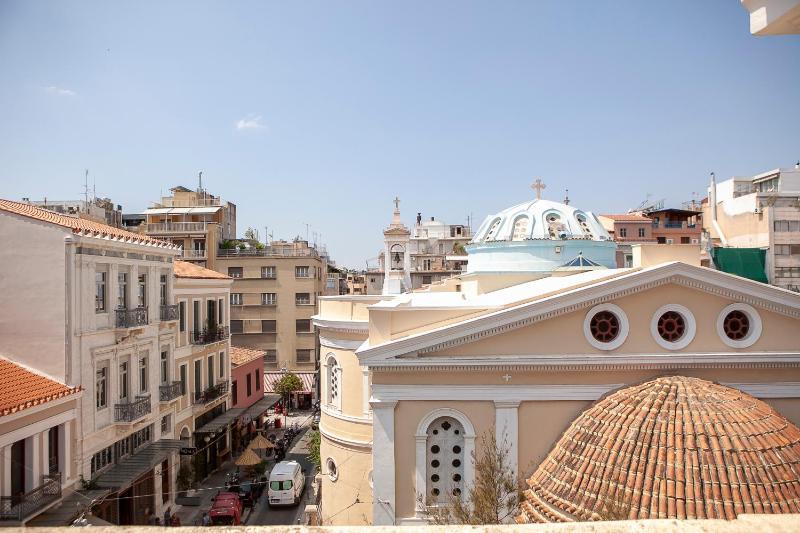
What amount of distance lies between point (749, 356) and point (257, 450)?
2372cm

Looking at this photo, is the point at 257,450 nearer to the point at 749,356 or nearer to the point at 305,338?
the point at 305,338

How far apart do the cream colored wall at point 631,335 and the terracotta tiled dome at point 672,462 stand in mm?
1273

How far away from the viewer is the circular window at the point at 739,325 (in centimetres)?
1307

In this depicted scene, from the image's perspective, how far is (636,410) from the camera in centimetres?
1146

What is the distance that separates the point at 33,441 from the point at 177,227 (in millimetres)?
34623

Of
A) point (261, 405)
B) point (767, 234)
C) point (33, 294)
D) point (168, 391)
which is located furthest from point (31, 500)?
point (767, 234)

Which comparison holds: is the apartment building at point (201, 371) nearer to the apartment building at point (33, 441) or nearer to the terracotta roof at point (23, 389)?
the apartment building at point (33, 441)

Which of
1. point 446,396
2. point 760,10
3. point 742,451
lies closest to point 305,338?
point 446,396

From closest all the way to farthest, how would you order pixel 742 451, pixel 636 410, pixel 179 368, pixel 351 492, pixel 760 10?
pixel 760 10 → pixel 742 451 → pixel 636 410 → pixel 351 492 → pixel 179 368

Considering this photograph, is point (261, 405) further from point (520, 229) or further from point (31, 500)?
point (31, 500)

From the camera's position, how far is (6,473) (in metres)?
13.4

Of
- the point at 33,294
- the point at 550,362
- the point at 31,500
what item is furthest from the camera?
the point at 33,294

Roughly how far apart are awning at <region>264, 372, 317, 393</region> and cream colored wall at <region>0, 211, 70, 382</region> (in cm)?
2587

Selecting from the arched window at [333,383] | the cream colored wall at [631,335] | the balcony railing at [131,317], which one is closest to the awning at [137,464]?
the balcony railing at [131,317]
